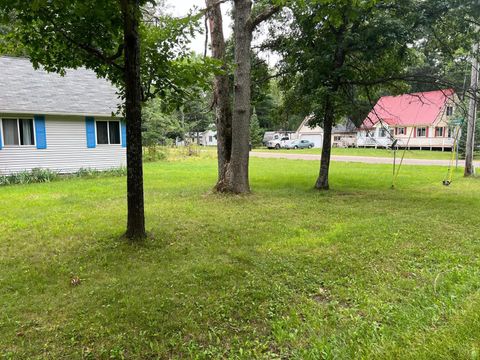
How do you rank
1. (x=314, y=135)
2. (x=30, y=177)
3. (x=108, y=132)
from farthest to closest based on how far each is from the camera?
(x=314, y=135) → (x=108, y=132) → (x=30, y=177)

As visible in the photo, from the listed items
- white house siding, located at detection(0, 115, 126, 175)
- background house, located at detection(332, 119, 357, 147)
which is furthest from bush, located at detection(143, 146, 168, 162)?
background house, located at detection(332, 119, 357, 147)

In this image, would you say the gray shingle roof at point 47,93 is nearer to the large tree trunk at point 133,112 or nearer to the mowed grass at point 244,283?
the mowed grass at point 244,283

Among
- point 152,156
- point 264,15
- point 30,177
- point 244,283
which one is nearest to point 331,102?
point 264,15

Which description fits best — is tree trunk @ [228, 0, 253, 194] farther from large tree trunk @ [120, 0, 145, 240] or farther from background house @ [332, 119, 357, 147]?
background house @ [332, 119, 357, 147]

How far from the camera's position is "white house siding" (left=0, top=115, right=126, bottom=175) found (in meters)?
12.9

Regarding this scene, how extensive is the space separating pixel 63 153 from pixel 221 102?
8151 millimetres

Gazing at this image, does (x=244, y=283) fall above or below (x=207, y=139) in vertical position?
below

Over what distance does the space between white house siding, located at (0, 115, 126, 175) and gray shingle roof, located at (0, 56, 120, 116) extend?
55 cm

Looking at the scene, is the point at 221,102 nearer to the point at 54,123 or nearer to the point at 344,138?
the point at 54,123

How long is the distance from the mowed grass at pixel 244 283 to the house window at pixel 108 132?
26.1 feet

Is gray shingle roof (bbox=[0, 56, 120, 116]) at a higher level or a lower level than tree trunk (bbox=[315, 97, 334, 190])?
higher

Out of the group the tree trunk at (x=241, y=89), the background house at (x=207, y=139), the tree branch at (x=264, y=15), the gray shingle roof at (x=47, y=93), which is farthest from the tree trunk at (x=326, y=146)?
the background house at (x=207, y=139)

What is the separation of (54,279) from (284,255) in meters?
2.81

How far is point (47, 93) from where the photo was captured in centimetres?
1408
